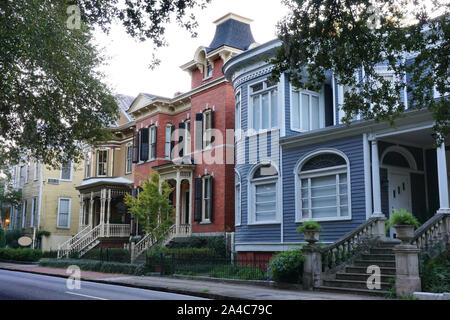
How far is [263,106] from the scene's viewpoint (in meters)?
23.3

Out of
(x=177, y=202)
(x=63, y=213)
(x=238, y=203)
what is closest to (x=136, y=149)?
(x=177, y=202)

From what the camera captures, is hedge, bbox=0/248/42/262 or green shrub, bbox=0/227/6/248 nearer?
hedge, bbox=0/248/42/262

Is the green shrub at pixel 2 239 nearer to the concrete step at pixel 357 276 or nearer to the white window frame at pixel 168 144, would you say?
the white window frame at pixel 168 144

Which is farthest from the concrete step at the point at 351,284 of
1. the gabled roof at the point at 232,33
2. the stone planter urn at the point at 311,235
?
the gabled roof at the point at 232,33

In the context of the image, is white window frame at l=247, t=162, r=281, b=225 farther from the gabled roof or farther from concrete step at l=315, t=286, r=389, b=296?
the gabled roof

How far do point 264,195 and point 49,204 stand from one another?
26.2 meters

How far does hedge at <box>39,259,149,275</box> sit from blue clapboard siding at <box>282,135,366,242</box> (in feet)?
22.7

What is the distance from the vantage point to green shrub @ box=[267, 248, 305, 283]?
1620cm

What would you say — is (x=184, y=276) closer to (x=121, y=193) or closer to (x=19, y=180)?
(x=121, y=193)

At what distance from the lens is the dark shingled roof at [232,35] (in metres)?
29.9

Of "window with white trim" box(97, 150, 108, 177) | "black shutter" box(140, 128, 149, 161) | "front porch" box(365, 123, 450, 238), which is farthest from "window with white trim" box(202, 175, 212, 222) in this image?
"window with white trim" box(97, 150, 108, 177)

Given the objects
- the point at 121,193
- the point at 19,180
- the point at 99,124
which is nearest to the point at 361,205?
the point at 99,124

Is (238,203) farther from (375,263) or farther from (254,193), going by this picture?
(375,263)

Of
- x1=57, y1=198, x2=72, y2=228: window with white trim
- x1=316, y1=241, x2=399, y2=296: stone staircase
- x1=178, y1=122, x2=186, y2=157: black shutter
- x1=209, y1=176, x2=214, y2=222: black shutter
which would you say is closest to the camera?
x1=316, y1=241, x2=399, y2=296: stone staircase
